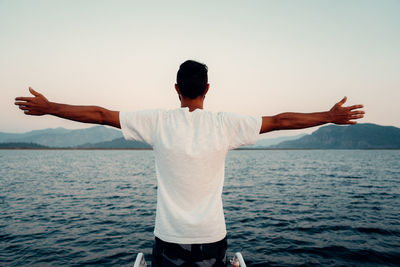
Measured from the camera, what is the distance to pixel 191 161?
262 centimetres

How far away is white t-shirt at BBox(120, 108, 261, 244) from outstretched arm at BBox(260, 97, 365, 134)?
173mm

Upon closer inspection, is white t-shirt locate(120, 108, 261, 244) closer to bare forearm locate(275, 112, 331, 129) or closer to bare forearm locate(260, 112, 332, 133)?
bare forearm locate(260, 112, 332, 133)

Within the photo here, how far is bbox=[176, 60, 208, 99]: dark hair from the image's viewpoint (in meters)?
2.88

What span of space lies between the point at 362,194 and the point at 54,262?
97.2ft

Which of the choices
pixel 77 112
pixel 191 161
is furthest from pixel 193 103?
pixel 77 112

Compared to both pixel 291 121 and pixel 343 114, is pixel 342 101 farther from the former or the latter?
pixel 291 121

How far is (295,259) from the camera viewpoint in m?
11.5

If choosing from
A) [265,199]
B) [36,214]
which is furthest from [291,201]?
[36,214]

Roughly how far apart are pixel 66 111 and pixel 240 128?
1924mm

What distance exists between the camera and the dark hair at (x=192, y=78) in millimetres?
2879

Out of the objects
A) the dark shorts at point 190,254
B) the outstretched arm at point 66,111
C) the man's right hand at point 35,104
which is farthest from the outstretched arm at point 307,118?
the man's right hand at point 35,104

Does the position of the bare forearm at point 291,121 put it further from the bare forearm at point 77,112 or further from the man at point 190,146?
the bare forearm at point 77,112

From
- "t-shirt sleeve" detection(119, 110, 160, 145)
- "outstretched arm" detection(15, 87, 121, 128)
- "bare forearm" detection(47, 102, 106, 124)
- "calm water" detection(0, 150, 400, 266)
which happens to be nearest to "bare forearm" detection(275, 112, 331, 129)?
"t-shirt sleeve" detection(119, 110, 160, 145)

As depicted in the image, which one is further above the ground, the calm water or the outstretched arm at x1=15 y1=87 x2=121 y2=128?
the outstretched arm at x1=15 y1=87 x2=121 y2=128
